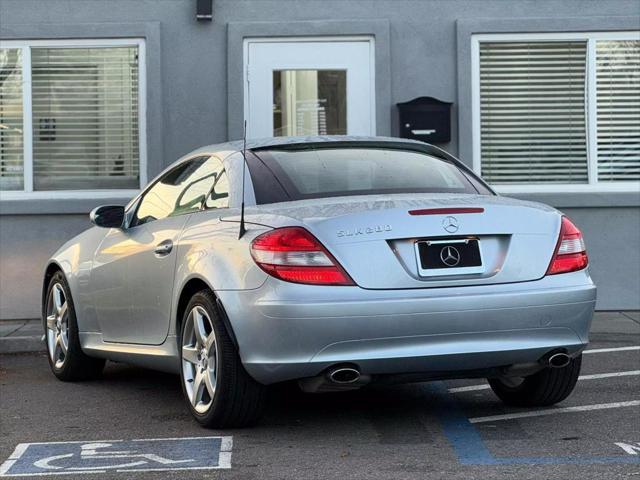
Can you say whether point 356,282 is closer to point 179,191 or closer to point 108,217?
point 179,191

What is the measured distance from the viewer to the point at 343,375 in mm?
5598

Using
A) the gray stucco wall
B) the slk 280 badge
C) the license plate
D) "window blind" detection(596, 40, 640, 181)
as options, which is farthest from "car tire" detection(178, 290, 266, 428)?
"window blind" detection(596, 40, 640, 181)

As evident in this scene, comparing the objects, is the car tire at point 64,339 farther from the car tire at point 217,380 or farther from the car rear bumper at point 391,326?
the car rear bumper at point 391,326

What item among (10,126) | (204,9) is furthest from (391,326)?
(10,126)

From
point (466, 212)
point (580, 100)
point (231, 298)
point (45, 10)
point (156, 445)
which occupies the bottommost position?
point (156, 445)

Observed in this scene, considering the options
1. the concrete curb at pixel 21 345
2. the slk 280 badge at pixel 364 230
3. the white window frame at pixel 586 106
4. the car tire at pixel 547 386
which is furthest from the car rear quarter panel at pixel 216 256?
the white window frame at pixel 586 106

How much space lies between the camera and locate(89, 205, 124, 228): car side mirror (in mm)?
7297

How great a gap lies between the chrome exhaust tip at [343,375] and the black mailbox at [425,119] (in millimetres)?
6066

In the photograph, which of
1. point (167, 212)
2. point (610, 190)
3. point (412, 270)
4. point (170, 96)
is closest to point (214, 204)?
point (167, 212)

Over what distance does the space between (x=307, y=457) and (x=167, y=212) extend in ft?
6.90

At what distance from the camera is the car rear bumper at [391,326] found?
5.48m

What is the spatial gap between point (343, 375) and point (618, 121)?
23.0 ft

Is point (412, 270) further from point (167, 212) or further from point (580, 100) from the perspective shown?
point (580, 100)

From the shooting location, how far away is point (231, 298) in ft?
18.9
